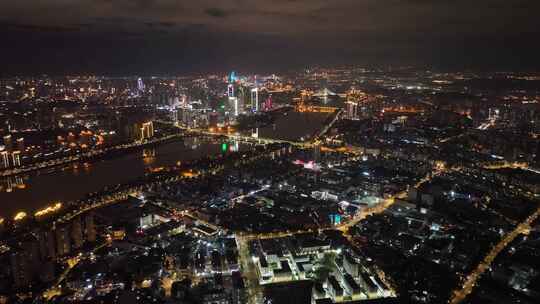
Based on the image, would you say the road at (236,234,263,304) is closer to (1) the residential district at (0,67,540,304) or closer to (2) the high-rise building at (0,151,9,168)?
(1) the residential district at (0,67,540,304)

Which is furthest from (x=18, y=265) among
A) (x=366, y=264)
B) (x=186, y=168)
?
(x=186, y=168)

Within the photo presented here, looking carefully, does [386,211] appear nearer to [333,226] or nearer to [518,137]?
[333,226]

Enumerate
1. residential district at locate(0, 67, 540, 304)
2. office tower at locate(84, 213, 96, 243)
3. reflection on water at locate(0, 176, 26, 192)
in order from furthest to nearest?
reflection on water at locate(0, 176, 26, 192) < office tower at locate(84, 213, 96, 243) < residential district at locate(0, 67, 540, 304)

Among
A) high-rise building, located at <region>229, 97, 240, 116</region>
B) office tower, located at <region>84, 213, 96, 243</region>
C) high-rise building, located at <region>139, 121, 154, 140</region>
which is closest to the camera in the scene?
office tower, located at <region>84, 213, 96, 243</region>

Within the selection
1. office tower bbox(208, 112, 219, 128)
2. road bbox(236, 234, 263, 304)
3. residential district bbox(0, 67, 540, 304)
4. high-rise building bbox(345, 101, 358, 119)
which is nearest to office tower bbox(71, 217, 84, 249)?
residential district bbox(0, 67, 540, 304)

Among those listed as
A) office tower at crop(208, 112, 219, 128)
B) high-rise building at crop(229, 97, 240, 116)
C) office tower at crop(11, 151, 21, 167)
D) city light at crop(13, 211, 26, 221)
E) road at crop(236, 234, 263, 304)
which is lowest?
road at crop(236, 234, 263, 304)

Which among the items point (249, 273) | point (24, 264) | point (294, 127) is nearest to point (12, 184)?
point (24, 264)

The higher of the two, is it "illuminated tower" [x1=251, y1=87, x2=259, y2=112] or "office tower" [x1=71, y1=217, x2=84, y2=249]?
"illuminated tower" [x1=251, y1=87, x2=259, y2=112]
